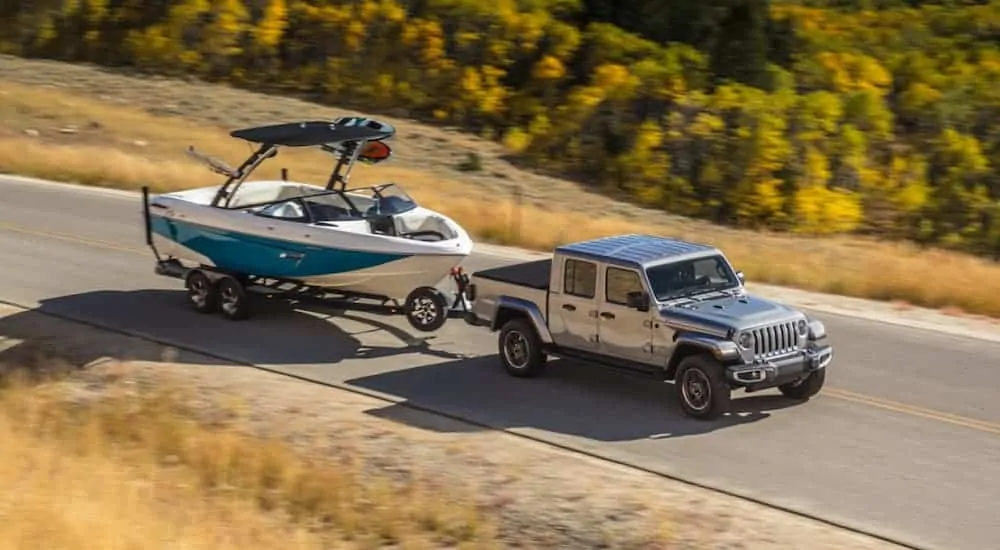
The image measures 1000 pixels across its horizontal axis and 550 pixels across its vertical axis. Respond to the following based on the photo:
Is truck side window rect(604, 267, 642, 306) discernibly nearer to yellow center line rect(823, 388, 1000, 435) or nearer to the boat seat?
yellow center line rect(823, 388, 1000, 435)

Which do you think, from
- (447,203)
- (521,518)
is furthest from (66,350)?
(447,203)

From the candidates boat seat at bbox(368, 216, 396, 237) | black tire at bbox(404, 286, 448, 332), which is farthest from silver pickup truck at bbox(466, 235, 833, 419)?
boat seat at bbox(368, 216, 396, 237)

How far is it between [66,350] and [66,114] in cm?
2304

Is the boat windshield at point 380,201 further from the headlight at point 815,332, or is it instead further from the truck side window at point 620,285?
the headlight at point 815,332

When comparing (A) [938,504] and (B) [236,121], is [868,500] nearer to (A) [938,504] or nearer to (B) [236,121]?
(A) [938,504]

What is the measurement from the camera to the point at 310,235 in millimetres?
17609

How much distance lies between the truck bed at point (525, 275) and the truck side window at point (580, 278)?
1.05 feet

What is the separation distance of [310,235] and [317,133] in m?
1.34

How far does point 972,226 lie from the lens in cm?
3284

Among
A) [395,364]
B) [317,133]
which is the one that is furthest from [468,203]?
[395,364]

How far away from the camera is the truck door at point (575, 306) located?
15.3 meters

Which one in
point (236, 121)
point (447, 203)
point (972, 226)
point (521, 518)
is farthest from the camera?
point (236, 121)

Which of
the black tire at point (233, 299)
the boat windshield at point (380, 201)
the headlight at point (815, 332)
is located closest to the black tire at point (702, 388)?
the headlight at point (815, 332)

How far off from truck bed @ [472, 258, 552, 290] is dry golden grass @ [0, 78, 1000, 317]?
648 centimetres
